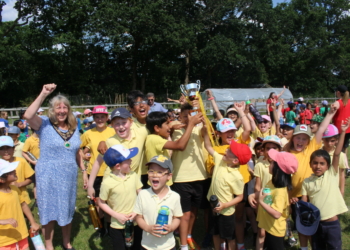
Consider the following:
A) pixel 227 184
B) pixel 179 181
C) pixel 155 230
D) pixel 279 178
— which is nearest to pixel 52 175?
pixel 179 181

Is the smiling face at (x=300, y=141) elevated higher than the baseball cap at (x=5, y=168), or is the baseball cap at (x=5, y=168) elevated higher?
the smiling face at (x=300, y=141)

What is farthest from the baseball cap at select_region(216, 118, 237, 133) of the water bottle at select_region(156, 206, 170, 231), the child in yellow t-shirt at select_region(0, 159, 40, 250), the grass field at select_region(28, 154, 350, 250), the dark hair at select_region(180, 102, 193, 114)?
the child in yellow t-shirt at select_region(0, 159, 40, 250)

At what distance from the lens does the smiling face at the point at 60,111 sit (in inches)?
142

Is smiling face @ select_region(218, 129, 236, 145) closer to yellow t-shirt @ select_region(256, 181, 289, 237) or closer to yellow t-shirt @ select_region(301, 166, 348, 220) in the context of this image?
yellow t-shirt @ select_region(256, 181, 289, 237)

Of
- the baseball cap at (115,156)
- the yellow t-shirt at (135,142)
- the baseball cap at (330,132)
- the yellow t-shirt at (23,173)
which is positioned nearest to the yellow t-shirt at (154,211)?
the baseball cap at (115,156)

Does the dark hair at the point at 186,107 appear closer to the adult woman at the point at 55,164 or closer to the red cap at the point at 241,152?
the red cap at the point at 241,152

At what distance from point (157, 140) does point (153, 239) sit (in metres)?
1.12

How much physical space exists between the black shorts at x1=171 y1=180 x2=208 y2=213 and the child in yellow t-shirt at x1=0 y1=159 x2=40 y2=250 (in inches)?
70.2

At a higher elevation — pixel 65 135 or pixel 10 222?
pixel 65 135

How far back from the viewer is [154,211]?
2.81 metres

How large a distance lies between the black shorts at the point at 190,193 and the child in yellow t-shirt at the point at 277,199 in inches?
32.0

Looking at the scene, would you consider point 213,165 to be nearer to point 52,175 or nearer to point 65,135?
point 65,135

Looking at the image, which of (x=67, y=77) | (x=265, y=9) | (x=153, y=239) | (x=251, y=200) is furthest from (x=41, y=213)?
(x=265, y=9)

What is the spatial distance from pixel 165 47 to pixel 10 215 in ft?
100.0
